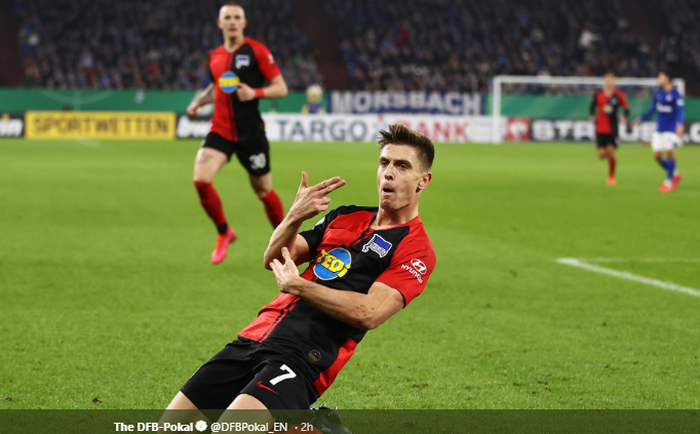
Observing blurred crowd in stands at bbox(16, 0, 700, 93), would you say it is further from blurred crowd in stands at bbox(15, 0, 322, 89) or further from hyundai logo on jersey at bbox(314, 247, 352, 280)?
hyundai logo on jersey at bbox(314, 247, 352, 280)

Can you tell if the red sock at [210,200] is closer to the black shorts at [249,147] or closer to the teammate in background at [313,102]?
the black shorts at [249,147]

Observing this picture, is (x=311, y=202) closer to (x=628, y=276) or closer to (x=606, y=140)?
(x=628, y=276)

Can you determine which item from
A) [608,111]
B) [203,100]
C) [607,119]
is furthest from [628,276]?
[608,111]

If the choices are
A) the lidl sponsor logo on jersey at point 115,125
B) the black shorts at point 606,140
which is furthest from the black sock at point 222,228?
the lidl sponsor logo on jersey at point 115,125

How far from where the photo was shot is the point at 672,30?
146 feet

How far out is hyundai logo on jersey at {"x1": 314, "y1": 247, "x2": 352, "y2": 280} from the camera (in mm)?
3455

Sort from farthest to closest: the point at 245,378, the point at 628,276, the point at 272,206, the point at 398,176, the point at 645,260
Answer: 1. the point at 272,206
2. the point at 645,260
3. the point at 628,276
4. the point at 398,176
5. the point at 245,378

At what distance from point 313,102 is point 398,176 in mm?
30868

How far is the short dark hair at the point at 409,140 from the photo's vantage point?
11.4 feet

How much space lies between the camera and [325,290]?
10.4 feet

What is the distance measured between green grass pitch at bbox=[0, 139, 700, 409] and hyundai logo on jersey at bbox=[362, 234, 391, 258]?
3.58ft

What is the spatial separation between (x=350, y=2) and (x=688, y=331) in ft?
130

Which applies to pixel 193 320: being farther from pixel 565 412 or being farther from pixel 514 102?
pixel 514 102

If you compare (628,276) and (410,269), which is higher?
(410,269)
